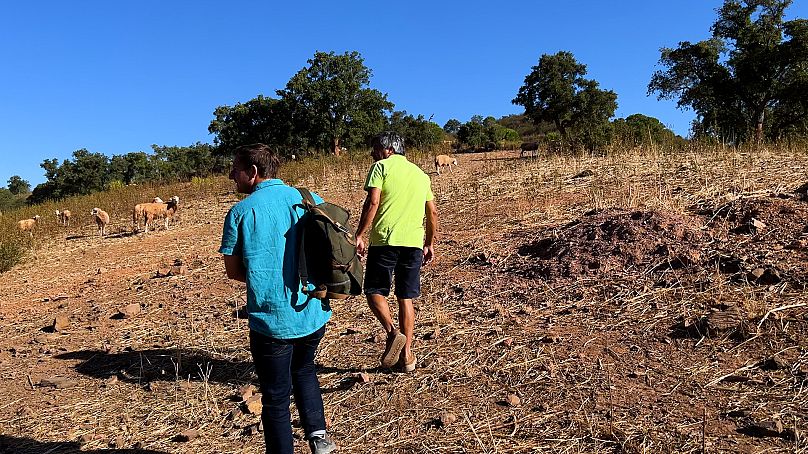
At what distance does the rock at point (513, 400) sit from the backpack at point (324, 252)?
1.35 metres

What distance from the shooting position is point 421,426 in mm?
3062

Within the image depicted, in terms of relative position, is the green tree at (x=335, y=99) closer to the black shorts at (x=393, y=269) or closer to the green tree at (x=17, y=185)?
the black shorts at (x=393, y=269)

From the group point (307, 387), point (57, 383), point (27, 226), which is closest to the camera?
point (307, 387)

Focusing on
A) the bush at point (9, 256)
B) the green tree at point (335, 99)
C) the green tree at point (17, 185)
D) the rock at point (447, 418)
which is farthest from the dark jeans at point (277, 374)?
the green tree at point (17, 185)

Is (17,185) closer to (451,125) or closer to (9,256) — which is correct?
(451,125)

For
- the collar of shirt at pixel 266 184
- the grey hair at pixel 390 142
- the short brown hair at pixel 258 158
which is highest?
the grey hair at pixel 390 142

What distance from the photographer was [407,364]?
375 cm

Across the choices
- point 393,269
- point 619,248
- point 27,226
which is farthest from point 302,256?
point 27,226

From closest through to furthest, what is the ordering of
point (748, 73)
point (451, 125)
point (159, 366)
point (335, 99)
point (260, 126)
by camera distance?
point (159, 366)
point (748, 73)
point (335, 99)
point (260, 126)
point (451, 125)

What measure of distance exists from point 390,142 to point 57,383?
10.7ft

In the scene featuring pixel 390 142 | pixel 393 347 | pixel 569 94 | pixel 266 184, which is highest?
pixel 569 94

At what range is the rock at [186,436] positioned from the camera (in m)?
3.18

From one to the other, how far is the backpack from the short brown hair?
0.73 feet

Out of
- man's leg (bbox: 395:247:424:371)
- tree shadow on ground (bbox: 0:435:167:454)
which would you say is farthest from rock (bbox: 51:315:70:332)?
man's leg (bbox: 395:247:424:371)
